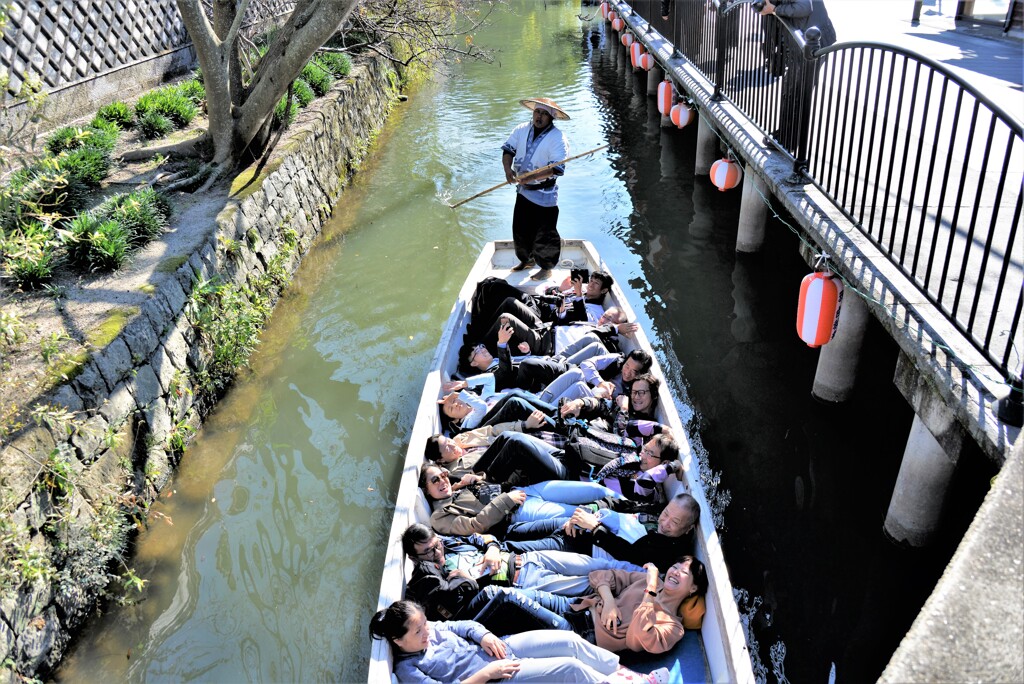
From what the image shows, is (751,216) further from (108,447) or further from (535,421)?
(108,447)

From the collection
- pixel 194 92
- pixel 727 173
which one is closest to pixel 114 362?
pixel 727 173

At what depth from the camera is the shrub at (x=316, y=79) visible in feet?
40.0

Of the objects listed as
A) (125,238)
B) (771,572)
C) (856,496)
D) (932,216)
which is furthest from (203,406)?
(932,216)

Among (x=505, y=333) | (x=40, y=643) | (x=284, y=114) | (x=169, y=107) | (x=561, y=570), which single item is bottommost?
(x=40, y=643)

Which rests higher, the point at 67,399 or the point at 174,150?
the point at 174,150

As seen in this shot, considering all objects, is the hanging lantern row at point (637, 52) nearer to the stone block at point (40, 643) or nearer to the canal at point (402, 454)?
the canal at point (402, 454)

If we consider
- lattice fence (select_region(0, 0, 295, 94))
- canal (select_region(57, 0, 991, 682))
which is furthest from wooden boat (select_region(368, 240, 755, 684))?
lattice fence (select_region(0, 0, 295, 94))

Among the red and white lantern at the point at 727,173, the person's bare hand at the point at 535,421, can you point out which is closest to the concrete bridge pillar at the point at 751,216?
the red and white lantern at the point at 727,173

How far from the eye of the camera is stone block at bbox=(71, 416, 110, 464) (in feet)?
15.5

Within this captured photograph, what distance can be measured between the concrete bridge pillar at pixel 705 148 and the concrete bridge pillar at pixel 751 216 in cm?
286

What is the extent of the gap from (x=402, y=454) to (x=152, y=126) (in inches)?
230

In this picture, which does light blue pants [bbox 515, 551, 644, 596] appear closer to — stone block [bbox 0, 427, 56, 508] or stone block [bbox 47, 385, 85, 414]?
stone block [bbox 0, 427, 56, 508]

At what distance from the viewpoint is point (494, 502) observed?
4.38 meters

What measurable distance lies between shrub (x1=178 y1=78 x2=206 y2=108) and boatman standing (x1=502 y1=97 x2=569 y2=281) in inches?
212
